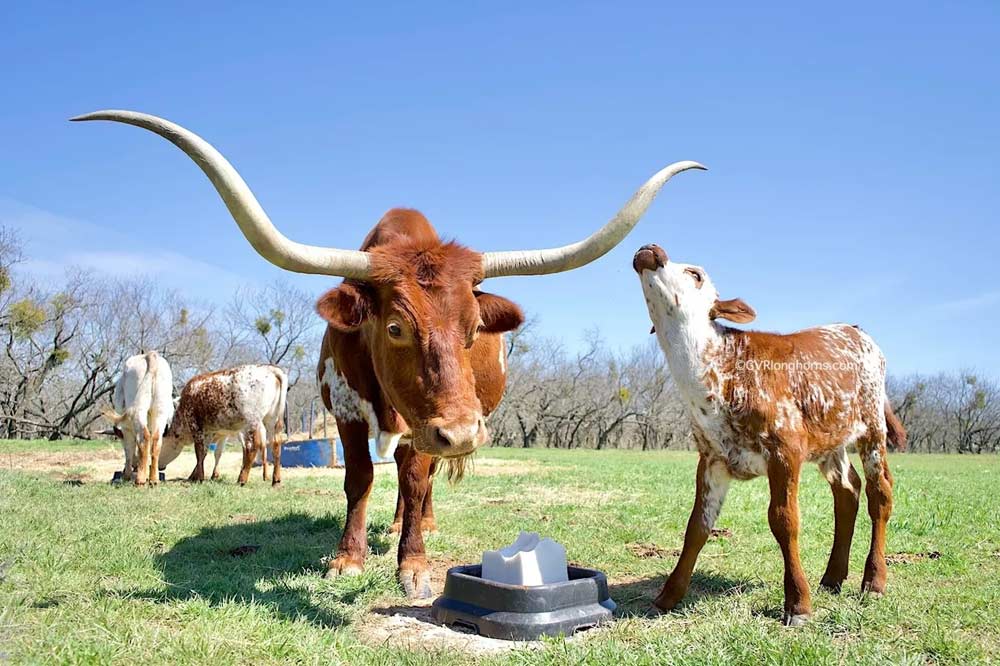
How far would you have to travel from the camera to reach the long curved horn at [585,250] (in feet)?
13.9

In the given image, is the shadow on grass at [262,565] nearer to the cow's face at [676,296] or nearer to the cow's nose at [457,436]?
the cow's nose at [457,436]

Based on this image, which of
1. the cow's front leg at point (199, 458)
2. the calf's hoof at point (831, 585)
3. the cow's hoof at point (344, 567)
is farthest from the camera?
the cow's front leg at point (199, 458)

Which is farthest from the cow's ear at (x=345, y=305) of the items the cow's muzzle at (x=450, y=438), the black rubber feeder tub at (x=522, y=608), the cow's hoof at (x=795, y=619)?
the cow's hoof at (x=795, y=619)

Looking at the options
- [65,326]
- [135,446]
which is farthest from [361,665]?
[65,326]

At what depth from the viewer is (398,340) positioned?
392 centimetres

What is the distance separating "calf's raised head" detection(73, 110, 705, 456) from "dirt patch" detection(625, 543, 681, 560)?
2536mm

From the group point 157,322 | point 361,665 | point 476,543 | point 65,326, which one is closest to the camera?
point 361,665

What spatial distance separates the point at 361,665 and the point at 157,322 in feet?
120

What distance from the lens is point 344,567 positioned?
491 cm

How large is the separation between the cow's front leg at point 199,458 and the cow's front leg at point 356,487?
7302 mm

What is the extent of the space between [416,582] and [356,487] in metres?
0.93

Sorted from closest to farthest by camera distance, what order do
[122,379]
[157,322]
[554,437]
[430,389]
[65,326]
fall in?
[430,389] → [122,379] → [65,326] → [157,322] → [554,437]

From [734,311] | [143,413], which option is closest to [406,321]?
[734,311]

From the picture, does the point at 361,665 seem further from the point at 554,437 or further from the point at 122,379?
the point at 554,437
